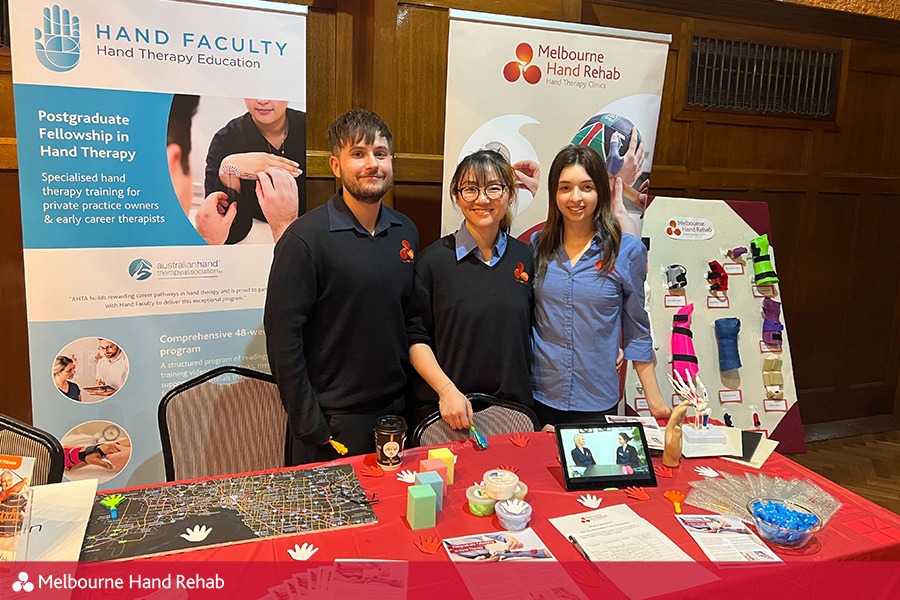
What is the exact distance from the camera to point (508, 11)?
10.4ft

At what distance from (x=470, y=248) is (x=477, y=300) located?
0.18 meters


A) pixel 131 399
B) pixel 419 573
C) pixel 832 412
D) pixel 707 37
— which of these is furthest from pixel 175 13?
pixel 832 412

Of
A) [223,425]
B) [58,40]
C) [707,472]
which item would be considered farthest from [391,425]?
[58,40]

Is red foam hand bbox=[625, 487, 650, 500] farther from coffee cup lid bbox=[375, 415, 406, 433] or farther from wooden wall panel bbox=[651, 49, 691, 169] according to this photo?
wooden wall panel bbox=[651, 49, 691, 169]

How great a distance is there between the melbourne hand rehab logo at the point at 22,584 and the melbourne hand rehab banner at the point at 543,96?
81.6 inches

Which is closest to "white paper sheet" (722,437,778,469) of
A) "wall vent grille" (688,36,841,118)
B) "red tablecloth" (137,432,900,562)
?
"red tablecloth" (137,432,900,562)

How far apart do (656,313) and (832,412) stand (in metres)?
1.87

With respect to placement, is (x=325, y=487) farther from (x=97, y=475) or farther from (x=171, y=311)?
(x=97, y=475)

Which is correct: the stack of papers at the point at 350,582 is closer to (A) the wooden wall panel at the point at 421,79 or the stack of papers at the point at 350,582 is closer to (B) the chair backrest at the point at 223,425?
(B) the chair backrest at the point at 223,425

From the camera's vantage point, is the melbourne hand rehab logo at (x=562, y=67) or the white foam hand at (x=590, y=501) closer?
the white foam hand at (x=590, y=501)

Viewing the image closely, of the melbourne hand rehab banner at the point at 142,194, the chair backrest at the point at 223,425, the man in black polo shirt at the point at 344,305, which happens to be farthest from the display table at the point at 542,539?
the melbourne hand rehab banner at the point at 142,194

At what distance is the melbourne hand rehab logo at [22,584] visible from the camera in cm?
119

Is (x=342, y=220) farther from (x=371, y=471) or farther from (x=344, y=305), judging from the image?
(x=371, y=471)

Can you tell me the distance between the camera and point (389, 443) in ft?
5.65
